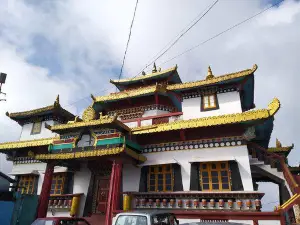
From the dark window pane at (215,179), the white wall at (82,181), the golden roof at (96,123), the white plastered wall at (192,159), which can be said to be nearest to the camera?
the white plastered wall at (192,159)

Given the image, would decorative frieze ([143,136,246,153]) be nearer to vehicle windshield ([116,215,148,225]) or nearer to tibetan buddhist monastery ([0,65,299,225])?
tibetan buddhist monastery ([0,65,299,225])

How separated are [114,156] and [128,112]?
7.27m

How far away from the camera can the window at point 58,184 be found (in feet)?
53.2

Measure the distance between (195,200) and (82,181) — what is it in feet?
25.7

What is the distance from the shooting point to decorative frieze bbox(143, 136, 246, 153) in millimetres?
12398

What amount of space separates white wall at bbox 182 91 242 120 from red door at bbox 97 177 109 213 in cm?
657

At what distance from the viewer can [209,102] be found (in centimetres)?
1445

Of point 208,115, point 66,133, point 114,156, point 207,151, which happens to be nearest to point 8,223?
point 66,133

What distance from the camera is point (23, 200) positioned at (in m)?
13.2

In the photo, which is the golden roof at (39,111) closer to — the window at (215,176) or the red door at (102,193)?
the red door at (102,193)

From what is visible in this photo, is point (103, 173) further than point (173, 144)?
Yes

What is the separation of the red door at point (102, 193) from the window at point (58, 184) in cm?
296

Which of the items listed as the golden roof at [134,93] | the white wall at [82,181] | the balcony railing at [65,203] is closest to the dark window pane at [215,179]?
the golden roof at [134,93]

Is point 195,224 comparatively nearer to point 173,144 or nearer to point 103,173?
point 173,144
